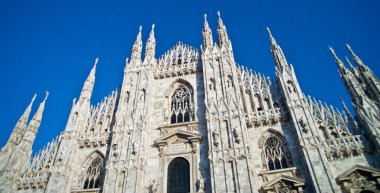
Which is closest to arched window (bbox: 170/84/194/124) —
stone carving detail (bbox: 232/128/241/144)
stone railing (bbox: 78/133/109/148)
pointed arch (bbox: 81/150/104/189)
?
stone carving detail (bbox: 232/128/241/144)

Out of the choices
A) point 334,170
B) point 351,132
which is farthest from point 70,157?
point 351,132

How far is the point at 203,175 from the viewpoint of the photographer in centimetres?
1543

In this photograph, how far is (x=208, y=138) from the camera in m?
16.2

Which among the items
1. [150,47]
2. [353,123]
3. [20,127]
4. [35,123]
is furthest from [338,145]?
[20,127]

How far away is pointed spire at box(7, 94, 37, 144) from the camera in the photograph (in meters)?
19.5

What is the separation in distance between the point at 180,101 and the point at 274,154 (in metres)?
7.75

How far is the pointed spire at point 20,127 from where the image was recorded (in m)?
19.5

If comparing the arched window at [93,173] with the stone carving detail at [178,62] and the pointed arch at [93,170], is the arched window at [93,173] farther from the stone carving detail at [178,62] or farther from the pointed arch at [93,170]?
the stone carving detail at [178,62]

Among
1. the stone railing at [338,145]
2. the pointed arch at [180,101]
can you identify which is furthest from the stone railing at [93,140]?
the stone railing at [338,145]

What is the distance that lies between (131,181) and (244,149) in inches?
261

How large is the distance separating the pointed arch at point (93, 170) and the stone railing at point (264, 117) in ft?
32.7

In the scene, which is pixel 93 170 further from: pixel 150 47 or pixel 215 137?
pixel 150 47

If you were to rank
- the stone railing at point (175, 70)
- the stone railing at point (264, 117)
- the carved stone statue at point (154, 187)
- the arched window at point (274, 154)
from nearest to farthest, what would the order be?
1. the carved stone statue at point (154, 187)
2. the arched window at point (274, 154)
3. the stone railing at point (264, 117)
4. the stone railing at point (175, 70)

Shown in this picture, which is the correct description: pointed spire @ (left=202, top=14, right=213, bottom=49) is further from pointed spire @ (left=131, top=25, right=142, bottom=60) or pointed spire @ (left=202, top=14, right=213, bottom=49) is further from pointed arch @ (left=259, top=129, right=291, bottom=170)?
pointed arch @ (left=259, top=129, right=291, bottom=170)
